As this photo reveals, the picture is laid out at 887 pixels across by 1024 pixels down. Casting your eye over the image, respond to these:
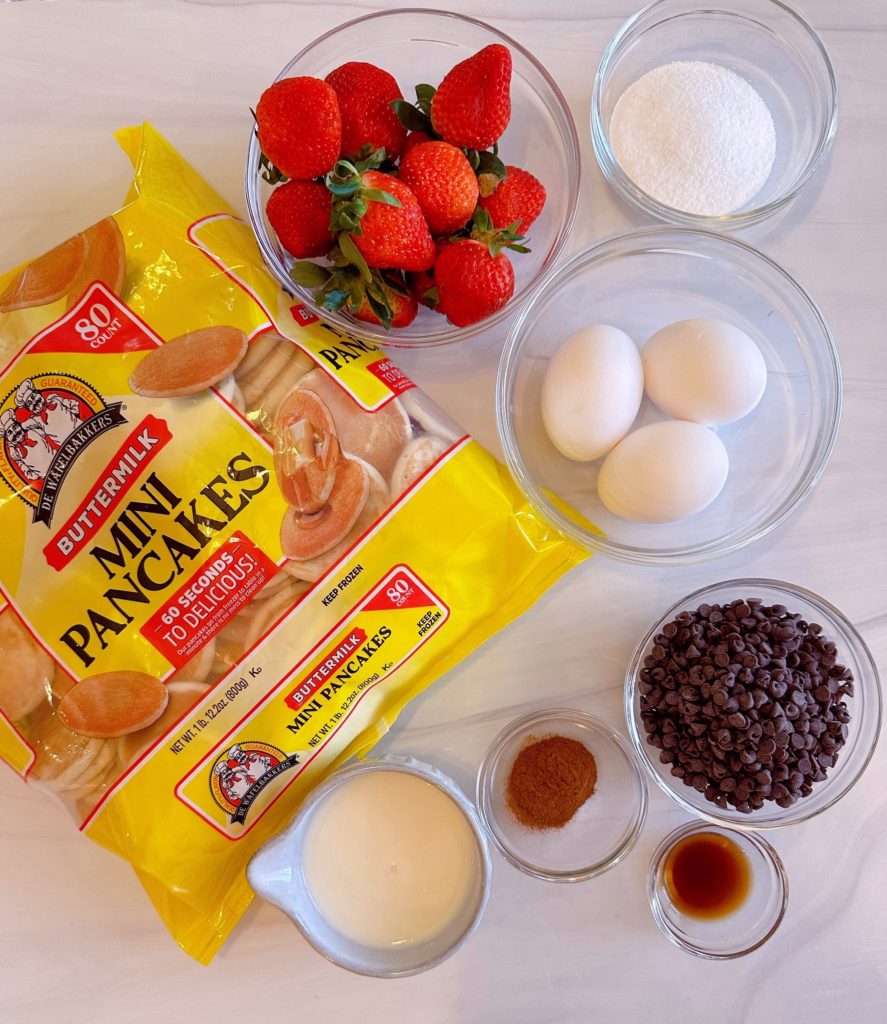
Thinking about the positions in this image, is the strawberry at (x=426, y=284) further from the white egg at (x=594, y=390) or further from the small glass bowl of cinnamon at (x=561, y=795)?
the small glass bowl of cinnamon at (x=561, y=795)

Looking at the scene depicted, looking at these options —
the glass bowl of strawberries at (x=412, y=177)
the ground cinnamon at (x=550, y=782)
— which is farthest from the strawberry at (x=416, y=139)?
the ground cinnamon at (x=550, y=782)

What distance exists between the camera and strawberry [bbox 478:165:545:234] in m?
0.89

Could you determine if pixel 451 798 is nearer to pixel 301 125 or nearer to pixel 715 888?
pixel 715 888

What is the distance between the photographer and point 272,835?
94 centimetres

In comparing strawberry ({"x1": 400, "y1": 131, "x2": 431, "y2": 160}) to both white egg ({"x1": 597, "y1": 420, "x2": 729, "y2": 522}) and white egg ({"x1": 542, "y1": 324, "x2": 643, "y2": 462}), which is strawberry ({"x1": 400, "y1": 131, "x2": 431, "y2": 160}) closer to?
white egg ({"x1": 542, "y1": 324, "x2": 643, "y2": 462})

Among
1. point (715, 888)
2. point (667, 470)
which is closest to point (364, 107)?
Answer: point (667, 470)

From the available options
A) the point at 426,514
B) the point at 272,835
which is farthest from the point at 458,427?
the point at 272,835

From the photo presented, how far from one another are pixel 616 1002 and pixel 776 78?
4.04 feet

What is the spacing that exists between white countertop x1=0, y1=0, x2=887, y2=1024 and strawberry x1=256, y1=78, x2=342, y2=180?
21 cm

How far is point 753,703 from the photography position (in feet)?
2.90

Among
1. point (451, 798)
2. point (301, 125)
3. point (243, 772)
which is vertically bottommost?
point (451, 798)

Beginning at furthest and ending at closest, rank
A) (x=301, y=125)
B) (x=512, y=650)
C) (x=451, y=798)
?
(x=512, y=650), (x=451, y=798), (x=301, y=125)

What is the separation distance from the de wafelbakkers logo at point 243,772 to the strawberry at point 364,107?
26.1 inches

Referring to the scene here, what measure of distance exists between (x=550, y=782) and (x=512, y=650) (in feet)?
0.55
